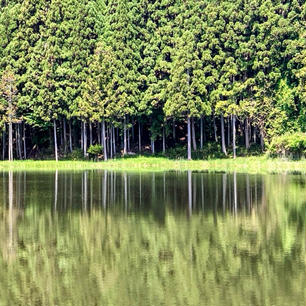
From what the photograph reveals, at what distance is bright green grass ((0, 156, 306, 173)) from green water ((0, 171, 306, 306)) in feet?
62.9

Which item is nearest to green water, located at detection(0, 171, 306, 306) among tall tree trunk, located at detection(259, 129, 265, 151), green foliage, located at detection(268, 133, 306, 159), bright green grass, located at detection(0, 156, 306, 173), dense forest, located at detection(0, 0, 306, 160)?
bright green grass, located at detection(0, 156, 306, 173)

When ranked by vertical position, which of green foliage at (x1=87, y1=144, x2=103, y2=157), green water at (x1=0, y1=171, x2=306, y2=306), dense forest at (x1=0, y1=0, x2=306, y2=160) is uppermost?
dense forest at (x1=0, y1=0, x2=306, y2=160)

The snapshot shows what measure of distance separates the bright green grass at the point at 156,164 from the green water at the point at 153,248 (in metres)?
19.2

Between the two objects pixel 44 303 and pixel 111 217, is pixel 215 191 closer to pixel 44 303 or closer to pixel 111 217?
pixel 111 217

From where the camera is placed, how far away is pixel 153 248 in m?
14.7

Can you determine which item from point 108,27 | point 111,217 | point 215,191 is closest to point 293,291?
point 111,217

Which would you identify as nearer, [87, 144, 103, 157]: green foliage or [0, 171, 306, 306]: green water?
[0, 171, 306, 306]: green water

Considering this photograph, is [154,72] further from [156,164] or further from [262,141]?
[262,141]

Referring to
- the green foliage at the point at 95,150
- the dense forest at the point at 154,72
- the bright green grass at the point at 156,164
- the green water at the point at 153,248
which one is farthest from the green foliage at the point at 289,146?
the green water at the point at 153,248

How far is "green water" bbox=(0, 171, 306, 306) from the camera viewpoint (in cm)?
1097

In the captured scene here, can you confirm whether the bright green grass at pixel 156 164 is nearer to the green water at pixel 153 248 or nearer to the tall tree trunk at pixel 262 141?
the tall tree trunk at pixel 262 141

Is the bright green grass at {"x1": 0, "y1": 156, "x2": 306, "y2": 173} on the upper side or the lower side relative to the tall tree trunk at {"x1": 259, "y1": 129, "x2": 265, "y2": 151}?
lower

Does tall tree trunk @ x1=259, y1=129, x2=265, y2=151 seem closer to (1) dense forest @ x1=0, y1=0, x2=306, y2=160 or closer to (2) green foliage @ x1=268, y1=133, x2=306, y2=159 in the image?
(1) dense forest @ x1=0, y1=0, x2=306, y2=160

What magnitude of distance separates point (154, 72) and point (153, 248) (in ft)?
135
